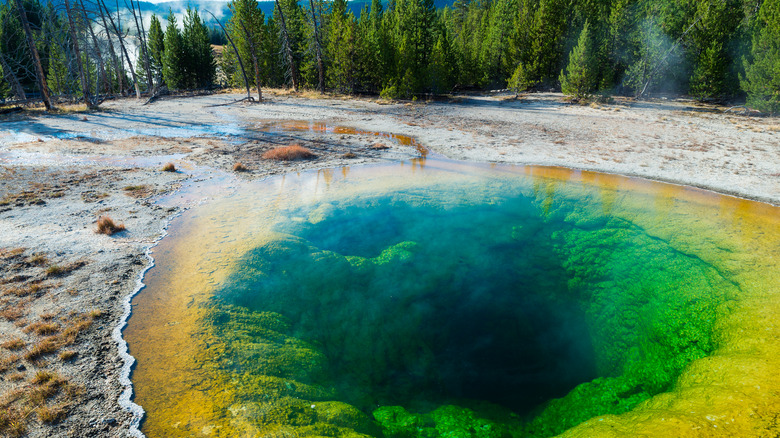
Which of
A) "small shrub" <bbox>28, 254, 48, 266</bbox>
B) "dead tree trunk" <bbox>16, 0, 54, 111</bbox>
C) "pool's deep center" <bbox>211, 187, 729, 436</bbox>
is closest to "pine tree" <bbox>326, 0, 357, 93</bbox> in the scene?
"dead tree trunk" <bbox>16, 0, 54, 111</bbox>

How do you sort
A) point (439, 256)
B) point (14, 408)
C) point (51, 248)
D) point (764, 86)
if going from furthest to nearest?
point (764, 86), point (439, 256), point (51, 248), point (14, 408)

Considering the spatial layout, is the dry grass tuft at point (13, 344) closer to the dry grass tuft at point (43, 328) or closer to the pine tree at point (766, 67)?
the dry grass tuft at point (43, 328)

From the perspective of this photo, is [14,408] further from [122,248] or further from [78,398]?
[122,248]

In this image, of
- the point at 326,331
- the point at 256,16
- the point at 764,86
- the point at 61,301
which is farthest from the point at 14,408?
the point at 256,16

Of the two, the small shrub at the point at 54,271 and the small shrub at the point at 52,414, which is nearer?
the small shrub at the point at 52,414

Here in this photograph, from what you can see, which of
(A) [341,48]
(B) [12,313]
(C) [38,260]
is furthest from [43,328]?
(A) [341,48]

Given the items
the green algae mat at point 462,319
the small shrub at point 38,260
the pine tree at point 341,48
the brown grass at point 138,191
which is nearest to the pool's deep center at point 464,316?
the green algae mat at point 462,319

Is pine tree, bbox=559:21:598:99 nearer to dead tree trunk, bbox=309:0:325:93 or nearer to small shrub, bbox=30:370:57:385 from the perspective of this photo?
dead tree trunk, bbox=309:0:325:93
